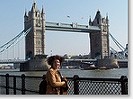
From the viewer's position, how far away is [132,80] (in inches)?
103

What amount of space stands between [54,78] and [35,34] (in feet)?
127

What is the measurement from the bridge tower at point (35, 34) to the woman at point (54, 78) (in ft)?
119

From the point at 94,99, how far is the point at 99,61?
3462 centimetres

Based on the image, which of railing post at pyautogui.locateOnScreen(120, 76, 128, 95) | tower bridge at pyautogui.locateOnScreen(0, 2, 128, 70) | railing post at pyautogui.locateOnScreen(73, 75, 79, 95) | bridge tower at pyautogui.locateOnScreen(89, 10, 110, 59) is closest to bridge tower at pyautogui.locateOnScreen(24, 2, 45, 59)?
tower bridge at pyautogui.locateOnScreen(0, 2, 128, 70)

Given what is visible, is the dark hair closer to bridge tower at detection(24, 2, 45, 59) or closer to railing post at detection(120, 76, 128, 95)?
railing post at detection(120, 76, 128, 95)

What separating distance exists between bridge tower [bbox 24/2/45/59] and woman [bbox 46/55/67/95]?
36.4 meters

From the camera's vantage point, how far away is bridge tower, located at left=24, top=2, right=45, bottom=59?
Answer: 130 feet

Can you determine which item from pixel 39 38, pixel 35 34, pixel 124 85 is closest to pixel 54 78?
pixel 124 85

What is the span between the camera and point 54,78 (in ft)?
8.48

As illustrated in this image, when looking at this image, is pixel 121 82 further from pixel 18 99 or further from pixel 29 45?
pixel 29 45

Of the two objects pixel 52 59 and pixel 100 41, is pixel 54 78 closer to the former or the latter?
pixel 52 59

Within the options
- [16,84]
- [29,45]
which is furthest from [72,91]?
[29,45]

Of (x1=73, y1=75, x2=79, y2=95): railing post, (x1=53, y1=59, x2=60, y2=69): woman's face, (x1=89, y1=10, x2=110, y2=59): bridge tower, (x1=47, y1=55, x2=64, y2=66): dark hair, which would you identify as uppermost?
(x1=89, y1=10, x2=110, y2=59): bridge tower

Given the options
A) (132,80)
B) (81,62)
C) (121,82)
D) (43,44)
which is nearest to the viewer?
(132,80)
